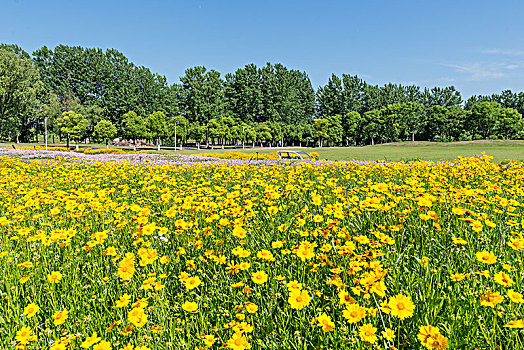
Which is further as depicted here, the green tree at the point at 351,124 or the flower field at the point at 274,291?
the green tree at the point at 351,124

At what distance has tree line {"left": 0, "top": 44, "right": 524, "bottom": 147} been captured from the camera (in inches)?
2469

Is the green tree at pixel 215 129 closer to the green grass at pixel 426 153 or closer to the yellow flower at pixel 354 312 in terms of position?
the green grass at pixel 426 153

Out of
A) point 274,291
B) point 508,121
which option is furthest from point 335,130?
point 274,291

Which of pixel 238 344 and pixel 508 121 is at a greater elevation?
pixel 508 121

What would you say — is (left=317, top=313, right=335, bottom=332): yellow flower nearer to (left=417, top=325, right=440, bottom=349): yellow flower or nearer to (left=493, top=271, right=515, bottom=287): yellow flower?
(left=417, top=325, right=440, bottom=349): yellow flower

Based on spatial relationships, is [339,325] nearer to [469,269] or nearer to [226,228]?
[469,269]

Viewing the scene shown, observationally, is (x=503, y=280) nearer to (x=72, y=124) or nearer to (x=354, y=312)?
(x=354, y=312)

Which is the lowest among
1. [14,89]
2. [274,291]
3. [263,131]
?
[274,291]

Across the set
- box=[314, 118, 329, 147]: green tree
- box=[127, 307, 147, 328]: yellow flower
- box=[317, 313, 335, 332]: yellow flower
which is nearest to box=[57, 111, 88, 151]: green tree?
box=[314, 118, 329, 147]: green tree

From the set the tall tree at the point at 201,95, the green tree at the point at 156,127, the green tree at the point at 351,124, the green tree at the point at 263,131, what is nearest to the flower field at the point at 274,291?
the green tree at the point at 156,127

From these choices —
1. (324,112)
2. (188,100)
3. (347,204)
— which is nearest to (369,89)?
(324,112)

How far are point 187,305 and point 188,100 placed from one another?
72936mm

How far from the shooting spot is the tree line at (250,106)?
62719mm

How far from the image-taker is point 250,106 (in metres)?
76.6
